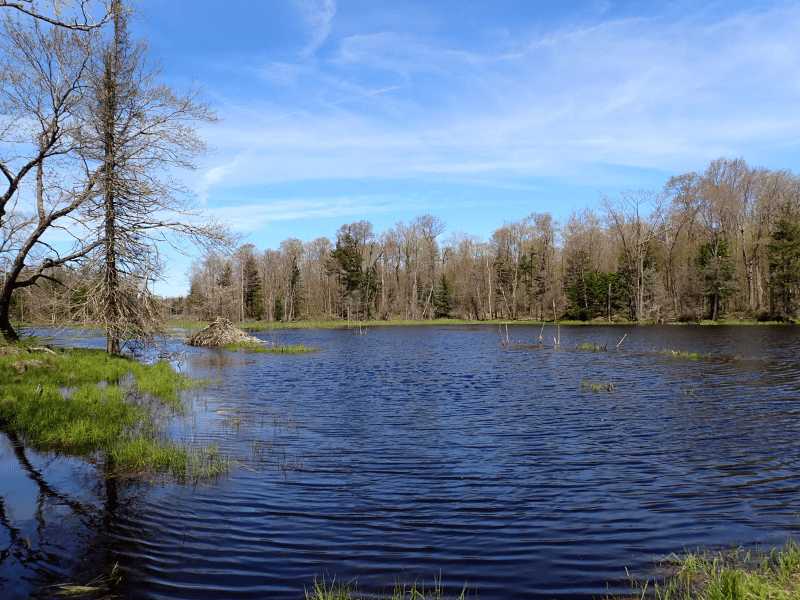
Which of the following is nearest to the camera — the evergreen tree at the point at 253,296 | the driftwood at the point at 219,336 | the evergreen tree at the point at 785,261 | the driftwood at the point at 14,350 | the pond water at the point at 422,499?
the pond water at the point at 422,499

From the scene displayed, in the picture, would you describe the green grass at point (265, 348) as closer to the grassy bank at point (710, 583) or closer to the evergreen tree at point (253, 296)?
the grassy bank at point (710, 583)

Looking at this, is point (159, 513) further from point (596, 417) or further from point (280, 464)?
point (596, 417)

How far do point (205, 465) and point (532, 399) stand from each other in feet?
37.7

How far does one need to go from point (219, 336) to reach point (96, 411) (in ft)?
99.1

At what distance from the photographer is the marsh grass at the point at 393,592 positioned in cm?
473

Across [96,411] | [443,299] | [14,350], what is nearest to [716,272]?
[443,299]

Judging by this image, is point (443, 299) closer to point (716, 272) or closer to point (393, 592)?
point (716, 272)

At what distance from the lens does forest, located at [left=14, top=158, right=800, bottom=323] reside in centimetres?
6438

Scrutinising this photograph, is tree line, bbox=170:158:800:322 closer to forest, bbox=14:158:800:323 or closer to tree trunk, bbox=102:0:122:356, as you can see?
forest, bbox=14:158:800:323

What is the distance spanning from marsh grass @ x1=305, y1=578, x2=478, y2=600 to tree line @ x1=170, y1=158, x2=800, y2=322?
45.3 metres

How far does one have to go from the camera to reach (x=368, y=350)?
124ft

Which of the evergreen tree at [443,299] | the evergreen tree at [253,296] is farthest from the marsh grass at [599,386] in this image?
the evergreen tree at [253,296]

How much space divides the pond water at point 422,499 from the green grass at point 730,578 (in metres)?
0.38

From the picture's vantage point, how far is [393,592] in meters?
5.11
